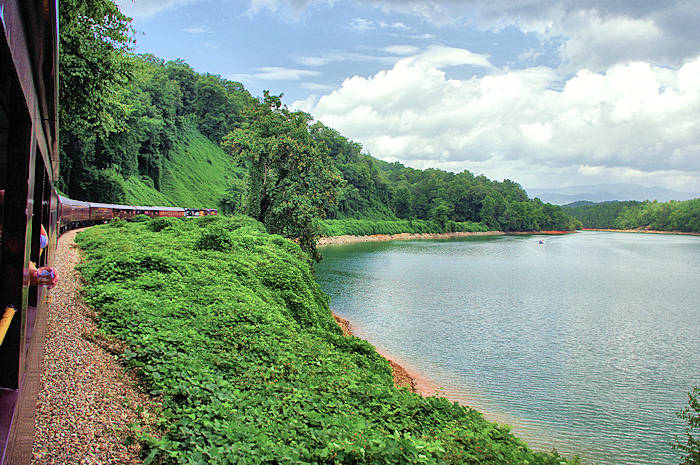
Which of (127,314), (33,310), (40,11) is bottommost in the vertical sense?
(127,314)

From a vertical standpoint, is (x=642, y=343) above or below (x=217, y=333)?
below

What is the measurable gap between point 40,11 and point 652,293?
36920mm

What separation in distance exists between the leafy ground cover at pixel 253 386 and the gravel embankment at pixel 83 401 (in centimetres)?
29

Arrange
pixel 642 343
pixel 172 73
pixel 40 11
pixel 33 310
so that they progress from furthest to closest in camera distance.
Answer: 1. pixel 172 73
2. pixel 642 343
3. pixel 33 310
4. pixel 40 11

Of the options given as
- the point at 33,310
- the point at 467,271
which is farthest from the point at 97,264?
the point at 467,271

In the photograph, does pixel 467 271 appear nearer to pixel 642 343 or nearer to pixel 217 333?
pixel 642 343

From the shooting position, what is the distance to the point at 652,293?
31.8 metres

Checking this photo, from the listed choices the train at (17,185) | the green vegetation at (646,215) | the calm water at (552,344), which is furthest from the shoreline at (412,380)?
the green vegetation at (646,215)

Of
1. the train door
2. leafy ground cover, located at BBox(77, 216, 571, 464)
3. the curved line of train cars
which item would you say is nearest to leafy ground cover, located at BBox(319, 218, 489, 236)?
the curved line of train cars

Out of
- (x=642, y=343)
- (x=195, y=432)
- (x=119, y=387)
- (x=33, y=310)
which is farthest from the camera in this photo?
(x=642, y=343)

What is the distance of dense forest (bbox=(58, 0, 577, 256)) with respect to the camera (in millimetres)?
14656

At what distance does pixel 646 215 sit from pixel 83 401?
185 metres

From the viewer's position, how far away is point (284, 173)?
2903 centimetres

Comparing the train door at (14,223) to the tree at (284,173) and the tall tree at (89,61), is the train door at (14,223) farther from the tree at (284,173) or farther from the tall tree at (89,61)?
the tree at (284,173)
